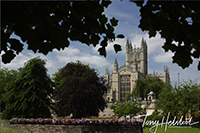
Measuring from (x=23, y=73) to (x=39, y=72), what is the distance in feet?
5.51

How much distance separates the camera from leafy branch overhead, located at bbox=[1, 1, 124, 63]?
9.97 feet


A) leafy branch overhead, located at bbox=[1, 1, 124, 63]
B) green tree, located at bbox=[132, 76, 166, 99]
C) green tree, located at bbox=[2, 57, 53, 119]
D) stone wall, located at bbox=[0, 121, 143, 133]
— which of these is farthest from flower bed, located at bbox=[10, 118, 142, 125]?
green tree, located at bbox=[132, 76, 166, 99]

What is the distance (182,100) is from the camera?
902 inches

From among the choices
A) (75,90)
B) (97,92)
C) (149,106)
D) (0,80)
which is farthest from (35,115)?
(149,106)

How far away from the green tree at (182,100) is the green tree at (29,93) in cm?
Result: 1358

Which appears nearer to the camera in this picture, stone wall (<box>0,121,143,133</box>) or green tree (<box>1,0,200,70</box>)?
green tree (<box>1,0,200,70</box>)

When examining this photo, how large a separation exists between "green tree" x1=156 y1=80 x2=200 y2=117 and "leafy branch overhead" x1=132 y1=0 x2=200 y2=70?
2079cm

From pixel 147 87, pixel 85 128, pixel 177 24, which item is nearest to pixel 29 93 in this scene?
pixel 85 128

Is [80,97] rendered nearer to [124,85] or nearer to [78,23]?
[78,23]

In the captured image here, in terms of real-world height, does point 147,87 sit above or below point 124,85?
below

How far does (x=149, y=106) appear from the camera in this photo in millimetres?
39969

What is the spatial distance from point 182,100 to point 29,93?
16.3m

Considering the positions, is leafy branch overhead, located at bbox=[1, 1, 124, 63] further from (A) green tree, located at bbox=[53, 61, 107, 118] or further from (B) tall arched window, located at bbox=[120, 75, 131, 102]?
(B) tall arched window, located at bbox=[120, 75, 131, 102]

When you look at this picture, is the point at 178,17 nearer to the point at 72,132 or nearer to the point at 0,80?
the point at 72,132
